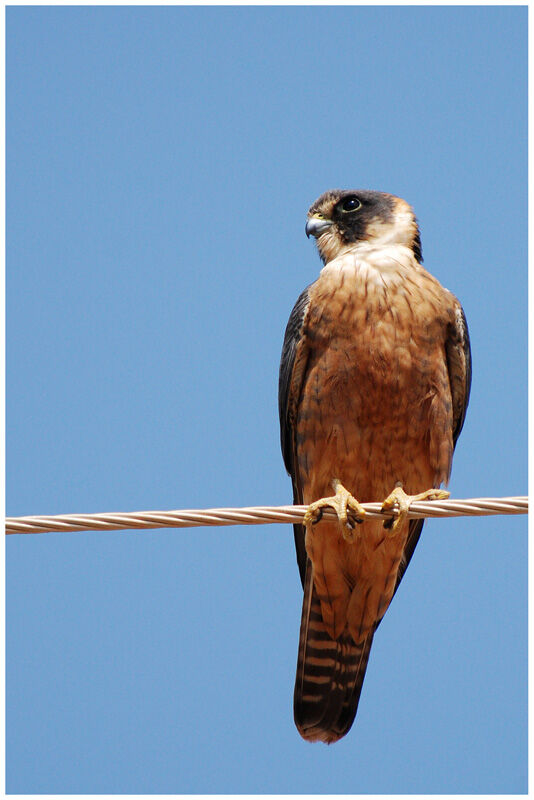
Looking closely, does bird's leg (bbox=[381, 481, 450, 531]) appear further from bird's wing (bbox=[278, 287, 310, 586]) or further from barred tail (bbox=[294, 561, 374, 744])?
barred tail (bbox=[294, 561, 374, 744])

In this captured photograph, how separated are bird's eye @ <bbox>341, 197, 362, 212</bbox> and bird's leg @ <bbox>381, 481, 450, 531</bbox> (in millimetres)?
1589

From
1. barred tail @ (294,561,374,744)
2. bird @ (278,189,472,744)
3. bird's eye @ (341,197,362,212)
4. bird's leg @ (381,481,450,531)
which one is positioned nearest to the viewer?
bird's leg @ (381,481,450,531)

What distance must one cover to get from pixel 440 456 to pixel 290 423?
75cm

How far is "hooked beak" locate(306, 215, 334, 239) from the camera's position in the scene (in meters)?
5.28

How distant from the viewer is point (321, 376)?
457 cm

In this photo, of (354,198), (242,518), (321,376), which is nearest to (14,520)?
(242,518)

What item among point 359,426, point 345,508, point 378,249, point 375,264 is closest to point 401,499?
point 345,508

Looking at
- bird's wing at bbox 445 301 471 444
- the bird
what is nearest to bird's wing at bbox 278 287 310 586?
the bird

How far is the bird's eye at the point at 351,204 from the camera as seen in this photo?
5273 mm

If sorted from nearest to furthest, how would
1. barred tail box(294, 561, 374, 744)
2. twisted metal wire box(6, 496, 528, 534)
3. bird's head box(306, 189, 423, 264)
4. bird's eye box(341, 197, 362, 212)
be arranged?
twisted metal wire box(6, 496, 528, 534)
barred tail box(294, 561, 374, 744)
bird's head box(306, 189, 423, 264)
bird's eye box(341, 197, 362, 212)

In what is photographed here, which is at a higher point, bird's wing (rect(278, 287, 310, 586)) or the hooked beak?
the hooked beak

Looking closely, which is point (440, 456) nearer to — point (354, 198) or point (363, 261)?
point (363, 261)

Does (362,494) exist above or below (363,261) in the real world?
below

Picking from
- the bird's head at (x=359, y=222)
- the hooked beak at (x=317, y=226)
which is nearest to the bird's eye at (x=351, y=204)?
the bird's head at (x=359, y=222)
